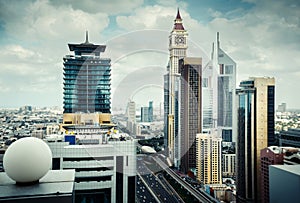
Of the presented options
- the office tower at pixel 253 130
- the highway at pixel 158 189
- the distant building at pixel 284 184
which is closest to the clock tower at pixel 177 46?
the distant building at pixel 284 184

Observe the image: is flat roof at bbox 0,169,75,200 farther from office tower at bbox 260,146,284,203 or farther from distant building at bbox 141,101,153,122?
office tower at bbox 260,146,284,203

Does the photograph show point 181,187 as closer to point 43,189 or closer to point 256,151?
point 256,151

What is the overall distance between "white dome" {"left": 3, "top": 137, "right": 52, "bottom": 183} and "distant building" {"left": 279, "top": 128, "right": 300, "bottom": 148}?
18.3 ft

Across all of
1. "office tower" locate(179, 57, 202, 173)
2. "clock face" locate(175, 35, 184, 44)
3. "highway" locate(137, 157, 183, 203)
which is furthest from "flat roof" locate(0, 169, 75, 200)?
"highway" locate(137, 157, 183, 203)

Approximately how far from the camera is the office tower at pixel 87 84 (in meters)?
6.49

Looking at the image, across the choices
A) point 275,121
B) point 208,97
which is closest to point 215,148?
point 275,121

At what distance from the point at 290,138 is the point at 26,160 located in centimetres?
579

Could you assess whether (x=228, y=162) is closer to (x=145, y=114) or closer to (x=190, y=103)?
(x=190, y=103)

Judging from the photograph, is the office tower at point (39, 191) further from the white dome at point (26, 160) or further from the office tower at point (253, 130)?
the office tower at point (253, 130)

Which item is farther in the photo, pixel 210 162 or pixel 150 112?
pixel 210 162

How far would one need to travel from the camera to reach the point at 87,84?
255 inches

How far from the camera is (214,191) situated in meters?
5.79

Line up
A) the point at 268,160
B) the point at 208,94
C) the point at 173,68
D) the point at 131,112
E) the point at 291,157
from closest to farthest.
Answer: the point at 131,112
the point at 173,68
the point at 291,157
the point at 268,160
the point at 208,94

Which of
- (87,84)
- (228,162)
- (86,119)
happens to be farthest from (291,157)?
(87,84)
